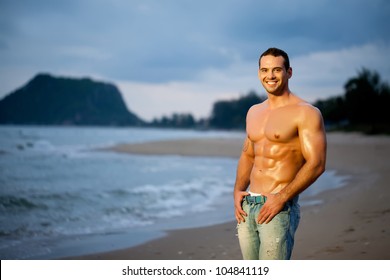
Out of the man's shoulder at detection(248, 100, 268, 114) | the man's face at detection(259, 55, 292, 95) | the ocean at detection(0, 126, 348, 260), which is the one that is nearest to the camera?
the man's face at detection(259, 55, 292, 95)

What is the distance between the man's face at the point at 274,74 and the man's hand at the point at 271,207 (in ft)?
2.09

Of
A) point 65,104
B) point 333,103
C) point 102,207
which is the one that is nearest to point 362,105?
point 333,103

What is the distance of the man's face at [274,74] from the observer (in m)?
2.28

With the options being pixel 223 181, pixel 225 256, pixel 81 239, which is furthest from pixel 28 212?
pixel 223 181

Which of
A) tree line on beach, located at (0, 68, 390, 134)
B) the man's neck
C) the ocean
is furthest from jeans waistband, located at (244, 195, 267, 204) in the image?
tree line on beach, located at (0, 68, 390, 134)

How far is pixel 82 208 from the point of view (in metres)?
8.73

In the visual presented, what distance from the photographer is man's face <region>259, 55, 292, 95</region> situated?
2.28 meters

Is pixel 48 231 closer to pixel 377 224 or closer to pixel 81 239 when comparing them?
pixel 81 239

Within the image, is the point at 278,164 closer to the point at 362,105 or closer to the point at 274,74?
the point at 274,74

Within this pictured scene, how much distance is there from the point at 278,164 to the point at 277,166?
0.05ft

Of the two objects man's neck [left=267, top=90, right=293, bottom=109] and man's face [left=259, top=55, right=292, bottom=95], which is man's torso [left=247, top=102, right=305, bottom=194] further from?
man's face [left=259, top=55, right=292, bottom=95]

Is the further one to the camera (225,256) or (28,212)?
(28,212)
